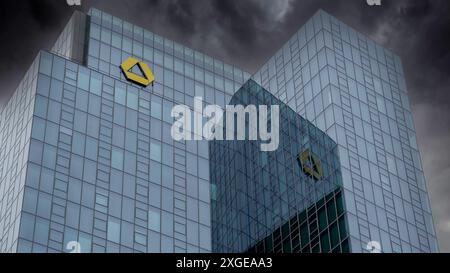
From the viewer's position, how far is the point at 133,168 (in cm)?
10481

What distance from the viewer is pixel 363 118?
383 ft

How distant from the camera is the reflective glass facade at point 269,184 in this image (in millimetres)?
108125

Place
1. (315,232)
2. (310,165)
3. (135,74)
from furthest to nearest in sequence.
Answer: (135,74)
(310,165)
(315,232)

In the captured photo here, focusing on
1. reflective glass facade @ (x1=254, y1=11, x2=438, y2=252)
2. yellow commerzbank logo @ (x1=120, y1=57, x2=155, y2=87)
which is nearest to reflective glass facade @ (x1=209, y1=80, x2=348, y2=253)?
reflective glass facade @ (x1=254, y1=11, x2=438, y2=252)

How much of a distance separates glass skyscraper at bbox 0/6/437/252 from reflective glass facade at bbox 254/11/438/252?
0.18m

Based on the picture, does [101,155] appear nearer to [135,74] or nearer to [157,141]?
[157,141]

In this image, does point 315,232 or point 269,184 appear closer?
point 315,232

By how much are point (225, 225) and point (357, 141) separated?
1788 cm

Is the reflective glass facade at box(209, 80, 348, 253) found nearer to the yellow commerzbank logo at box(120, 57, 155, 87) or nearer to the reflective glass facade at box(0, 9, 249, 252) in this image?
the reflective glass facade at box(0, 9, 249, 252)

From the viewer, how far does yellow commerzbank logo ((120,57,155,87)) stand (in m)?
115

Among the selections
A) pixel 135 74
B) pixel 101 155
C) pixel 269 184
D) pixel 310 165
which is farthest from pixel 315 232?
pixel 135 74

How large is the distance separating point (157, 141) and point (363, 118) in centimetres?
2492

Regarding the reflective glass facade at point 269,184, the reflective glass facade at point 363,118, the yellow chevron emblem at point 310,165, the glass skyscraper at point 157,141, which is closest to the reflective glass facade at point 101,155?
the glass skyscraper at point 157,141
